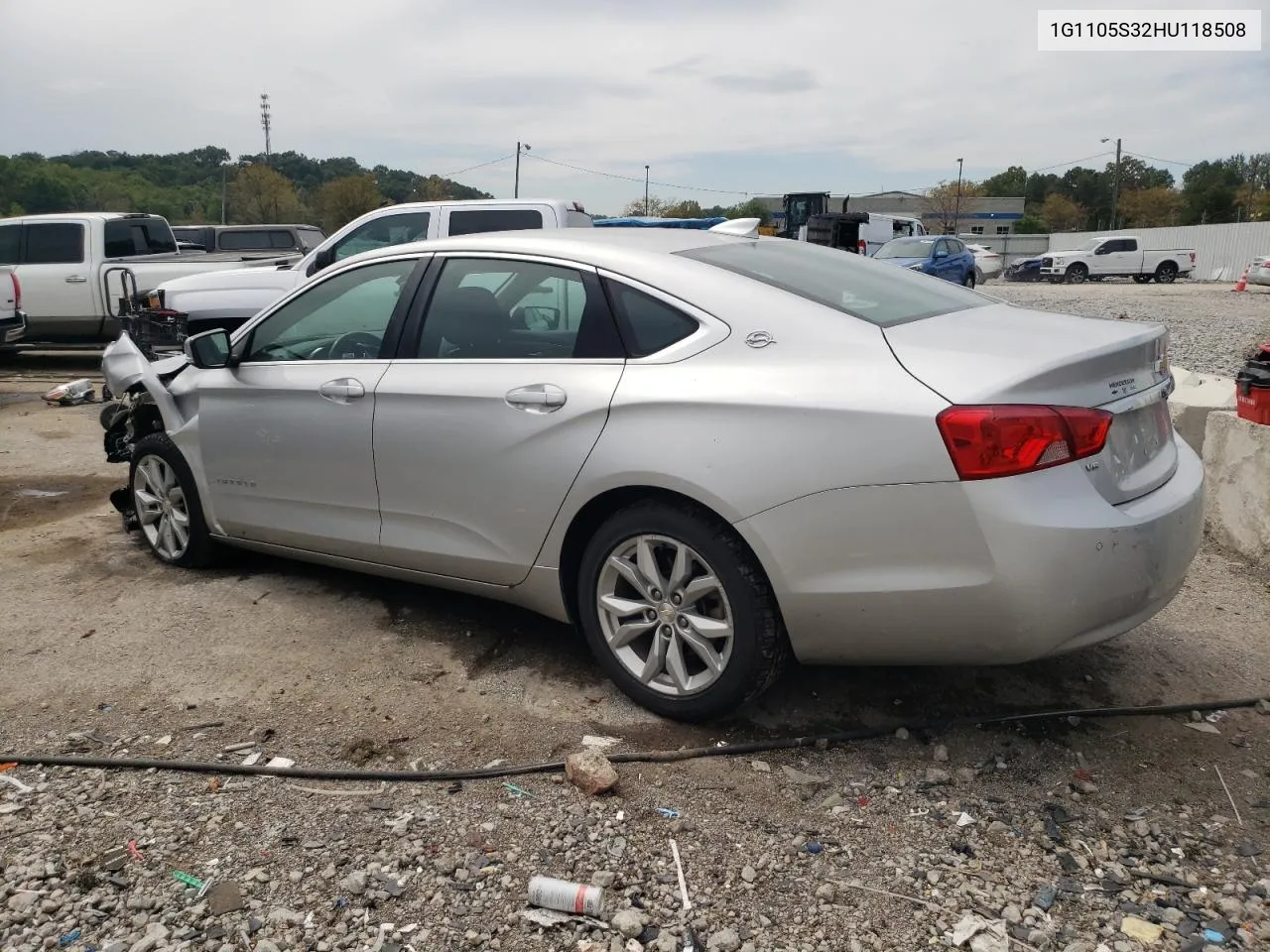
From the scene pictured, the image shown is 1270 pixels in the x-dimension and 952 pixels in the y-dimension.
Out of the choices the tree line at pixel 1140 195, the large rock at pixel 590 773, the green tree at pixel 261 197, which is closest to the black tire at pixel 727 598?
the large rock at pixel 590 773

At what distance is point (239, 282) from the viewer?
32.9 ft

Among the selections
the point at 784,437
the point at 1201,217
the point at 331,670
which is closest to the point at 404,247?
the point at 331,670

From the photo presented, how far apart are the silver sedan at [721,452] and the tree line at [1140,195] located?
7007cm

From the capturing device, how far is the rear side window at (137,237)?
44.1 feet

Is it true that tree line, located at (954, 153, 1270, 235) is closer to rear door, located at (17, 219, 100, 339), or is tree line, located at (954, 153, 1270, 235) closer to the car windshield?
the car windshield

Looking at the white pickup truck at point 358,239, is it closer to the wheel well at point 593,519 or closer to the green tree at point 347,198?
the wheel well at point 593,519

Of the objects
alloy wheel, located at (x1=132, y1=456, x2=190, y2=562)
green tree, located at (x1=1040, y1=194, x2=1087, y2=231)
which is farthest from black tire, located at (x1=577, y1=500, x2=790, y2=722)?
green tree, located at (x1=1040, y1=194, x2=1087, y2=231)

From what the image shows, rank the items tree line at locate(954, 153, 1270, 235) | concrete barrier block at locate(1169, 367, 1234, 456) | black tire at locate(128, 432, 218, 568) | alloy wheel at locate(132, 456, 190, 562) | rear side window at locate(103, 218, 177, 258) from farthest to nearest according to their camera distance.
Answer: tree line at locate(954, 153, 1270, 235), rear side window at locate(103, 218, 177, 258), concrete barrier block at locate(1169, 367, 1234, 456), alloy wheel at locate(132, 456, 190, 562), black tire at locate(128, 432, 218, 568)

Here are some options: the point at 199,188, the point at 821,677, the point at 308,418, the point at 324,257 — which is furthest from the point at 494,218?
the point at 199,188

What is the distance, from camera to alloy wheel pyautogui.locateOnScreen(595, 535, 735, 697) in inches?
129

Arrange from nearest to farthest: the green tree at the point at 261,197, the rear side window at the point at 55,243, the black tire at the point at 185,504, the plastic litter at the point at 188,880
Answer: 1. the plastic litter at the point at 188,880
2. the black tire at the point at 185,504
3. the rear side window at the point at 55,243
4. the green tree at the point at 261,197

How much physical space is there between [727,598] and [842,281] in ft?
4.19

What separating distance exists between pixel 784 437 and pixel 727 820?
3.63 ft

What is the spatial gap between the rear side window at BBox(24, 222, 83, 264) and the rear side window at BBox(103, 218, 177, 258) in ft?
1.16
